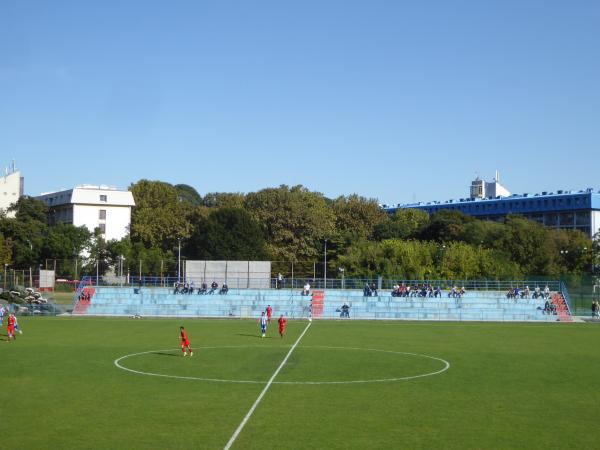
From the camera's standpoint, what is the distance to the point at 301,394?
931 inches

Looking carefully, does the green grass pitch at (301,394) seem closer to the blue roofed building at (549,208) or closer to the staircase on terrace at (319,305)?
the staircase on terrace at (319,305)

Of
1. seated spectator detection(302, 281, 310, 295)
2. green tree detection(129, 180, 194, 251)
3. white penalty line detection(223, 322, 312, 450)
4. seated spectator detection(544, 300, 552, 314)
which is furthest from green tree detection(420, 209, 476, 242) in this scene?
white penalty line detection(223, 322, 312, 450)

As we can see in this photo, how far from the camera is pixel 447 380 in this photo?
27.3m

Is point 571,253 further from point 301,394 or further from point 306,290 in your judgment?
point 301,394

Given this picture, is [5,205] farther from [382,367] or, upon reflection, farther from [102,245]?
[382,367]

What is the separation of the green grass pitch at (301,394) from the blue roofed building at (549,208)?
112 metres

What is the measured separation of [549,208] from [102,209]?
91.6 meters

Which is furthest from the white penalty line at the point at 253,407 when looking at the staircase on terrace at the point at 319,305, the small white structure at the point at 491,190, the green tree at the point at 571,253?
the small white structure at the point at 491,190

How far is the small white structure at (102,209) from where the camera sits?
429 feet

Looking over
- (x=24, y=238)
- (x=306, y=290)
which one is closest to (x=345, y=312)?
(x=306, y=290)

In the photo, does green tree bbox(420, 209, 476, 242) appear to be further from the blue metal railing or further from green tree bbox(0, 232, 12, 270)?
green tree bbox(0, 232, 12, 270)

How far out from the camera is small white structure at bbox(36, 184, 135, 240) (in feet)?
429

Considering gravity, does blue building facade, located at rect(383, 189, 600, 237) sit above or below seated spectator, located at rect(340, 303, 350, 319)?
above

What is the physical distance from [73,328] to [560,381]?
3433cm
